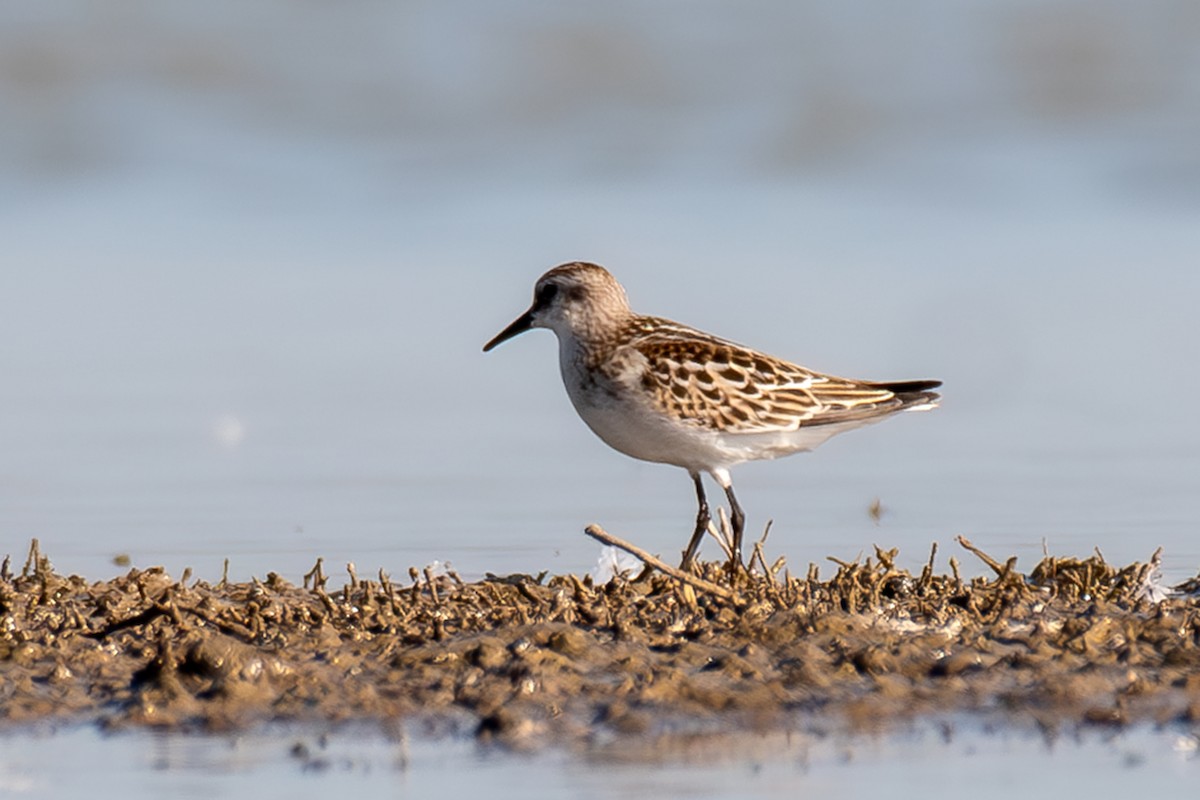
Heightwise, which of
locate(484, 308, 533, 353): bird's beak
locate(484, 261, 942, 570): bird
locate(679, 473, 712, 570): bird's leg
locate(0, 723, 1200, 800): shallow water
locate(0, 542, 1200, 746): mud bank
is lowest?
locate(0, 723, 1200, 800): shallow water

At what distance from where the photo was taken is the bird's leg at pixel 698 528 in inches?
303

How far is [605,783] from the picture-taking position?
5.17 meters

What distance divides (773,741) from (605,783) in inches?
22.0

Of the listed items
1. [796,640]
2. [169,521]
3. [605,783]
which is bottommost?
[605,783]

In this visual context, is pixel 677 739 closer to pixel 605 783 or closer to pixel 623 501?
pixel 605 783

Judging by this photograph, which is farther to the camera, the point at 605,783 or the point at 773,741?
the point at 773,741

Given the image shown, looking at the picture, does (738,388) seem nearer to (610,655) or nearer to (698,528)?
(698,528)

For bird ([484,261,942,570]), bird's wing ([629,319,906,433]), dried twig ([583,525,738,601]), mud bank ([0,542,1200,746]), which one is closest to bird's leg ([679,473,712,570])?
bird ([484,261,942,570])

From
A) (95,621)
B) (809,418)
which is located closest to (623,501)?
(809,418)

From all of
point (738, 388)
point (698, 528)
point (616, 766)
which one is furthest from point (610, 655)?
point (738, 388)

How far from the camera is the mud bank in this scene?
576cm

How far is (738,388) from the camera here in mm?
8516

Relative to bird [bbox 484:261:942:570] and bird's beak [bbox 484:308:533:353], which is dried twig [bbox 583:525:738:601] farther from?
bird's beak [bbox 484:308:533:353]

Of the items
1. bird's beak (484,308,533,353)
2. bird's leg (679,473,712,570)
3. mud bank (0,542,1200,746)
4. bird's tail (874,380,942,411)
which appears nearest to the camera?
mud bank (0,542,1200,746)
